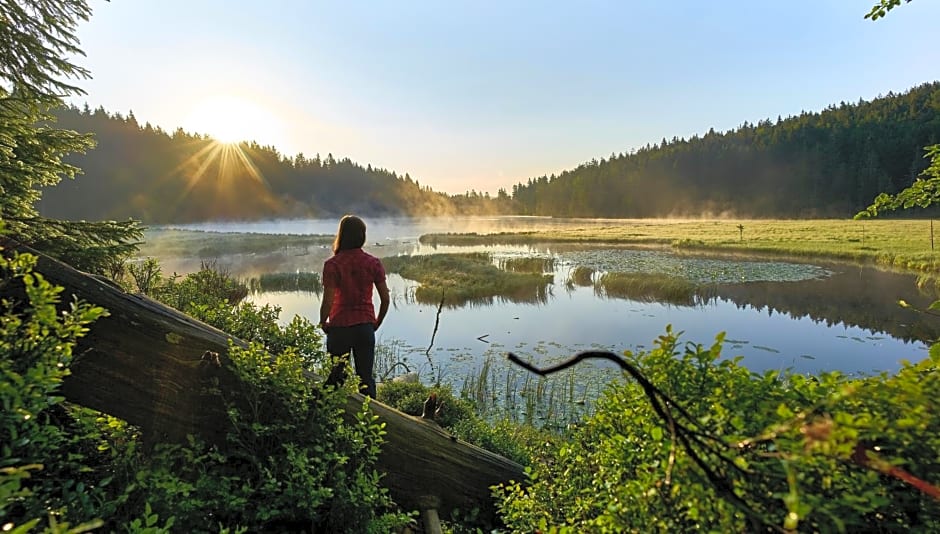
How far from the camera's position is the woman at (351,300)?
4.89 meters

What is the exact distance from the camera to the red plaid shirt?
4883 mm

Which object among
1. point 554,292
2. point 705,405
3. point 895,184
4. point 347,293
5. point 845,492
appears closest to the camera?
point 845,492

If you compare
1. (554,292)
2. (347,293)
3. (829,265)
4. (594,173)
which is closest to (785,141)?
(594,173)

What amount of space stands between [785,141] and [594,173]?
54676 mm

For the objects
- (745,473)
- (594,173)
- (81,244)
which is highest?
(594,173)

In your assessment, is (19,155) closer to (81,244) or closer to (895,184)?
(81,244)

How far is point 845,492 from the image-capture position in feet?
3.23

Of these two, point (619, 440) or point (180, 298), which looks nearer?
point (619, 440)

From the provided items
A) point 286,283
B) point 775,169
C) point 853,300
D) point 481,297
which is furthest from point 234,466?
point 775,169

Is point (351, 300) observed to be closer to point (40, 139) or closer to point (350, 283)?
point (350, 283)

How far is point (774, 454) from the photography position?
2.81 ft

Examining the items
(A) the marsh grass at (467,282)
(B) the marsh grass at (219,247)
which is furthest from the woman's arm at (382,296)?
(B) the marsh grass at (219,247)

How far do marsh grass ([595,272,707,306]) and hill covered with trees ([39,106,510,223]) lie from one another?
8560 cm

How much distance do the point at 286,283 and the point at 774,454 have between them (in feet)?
73.4
